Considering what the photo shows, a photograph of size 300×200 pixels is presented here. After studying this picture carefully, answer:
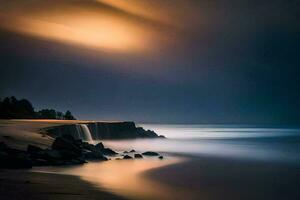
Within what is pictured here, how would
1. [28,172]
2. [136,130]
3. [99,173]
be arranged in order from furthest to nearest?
[136,130], [99,173], [28,172]

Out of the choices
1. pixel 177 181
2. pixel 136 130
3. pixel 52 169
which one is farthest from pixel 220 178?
pixel 136 130

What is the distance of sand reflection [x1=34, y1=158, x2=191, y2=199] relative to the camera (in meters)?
15.7

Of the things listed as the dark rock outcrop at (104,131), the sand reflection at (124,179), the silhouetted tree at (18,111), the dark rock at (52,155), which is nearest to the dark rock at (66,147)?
the dark rock at (52,155)

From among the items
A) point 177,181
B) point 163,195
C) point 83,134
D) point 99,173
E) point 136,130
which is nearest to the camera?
point 163,195

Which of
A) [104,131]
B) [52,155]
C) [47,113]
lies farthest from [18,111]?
[52,155]

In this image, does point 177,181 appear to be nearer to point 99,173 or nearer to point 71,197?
point 99,173

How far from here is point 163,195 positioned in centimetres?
1548

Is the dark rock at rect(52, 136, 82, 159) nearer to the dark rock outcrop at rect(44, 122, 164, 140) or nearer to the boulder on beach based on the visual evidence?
the boulder on beach

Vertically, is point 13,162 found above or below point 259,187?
above

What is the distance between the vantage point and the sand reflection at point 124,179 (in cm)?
1573

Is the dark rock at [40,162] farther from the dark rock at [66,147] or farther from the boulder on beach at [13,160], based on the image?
the dark rock at [66,147]

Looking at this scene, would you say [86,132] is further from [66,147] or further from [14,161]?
[14,161]

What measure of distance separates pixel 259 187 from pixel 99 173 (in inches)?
317

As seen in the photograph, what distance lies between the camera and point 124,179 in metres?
20.0
